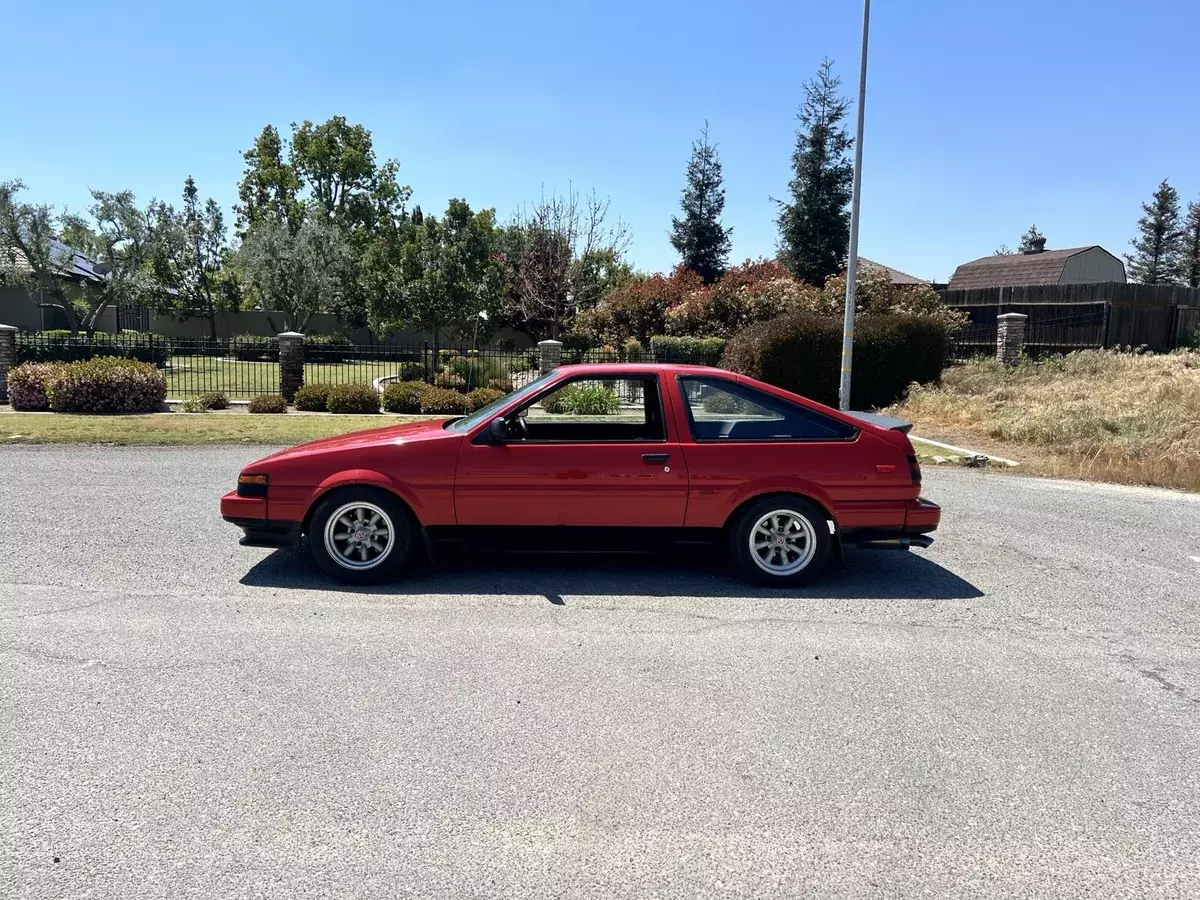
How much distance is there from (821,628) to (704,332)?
22698 mm

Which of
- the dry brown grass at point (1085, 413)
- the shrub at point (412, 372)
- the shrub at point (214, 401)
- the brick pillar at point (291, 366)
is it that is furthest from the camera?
the shrub at point (412, 372)

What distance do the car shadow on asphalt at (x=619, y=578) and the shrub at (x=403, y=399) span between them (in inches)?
479

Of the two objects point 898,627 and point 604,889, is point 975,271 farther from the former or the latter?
point 604,889

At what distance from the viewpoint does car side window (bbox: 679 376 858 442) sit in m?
5.99

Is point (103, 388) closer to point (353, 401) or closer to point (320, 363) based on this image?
point (353, 401)

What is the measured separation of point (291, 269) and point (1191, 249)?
64.1 metres

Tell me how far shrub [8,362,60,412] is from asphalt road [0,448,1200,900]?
13214mm

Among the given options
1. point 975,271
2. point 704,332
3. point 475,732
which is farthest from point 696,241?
point 475,732

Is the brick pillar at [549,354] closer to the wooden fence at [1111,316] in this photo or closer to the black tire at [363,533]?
the wooden fence at [1111,316]

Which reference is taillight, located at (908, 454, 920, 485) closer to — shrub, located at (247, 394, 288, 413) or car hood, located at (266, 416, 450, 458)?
car hood, located at (266, 416, 450, 458)

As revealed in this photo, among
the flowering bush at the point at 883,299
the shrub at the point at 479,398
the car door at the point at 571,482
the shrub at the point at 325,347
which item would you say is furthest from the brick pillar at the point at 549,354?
the car door at the point at 571,482

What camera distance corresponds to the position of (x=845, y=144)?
40.9 m

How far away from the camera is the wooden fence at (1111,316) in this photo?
2344 cm

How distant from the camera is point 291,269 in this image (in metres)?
41.7
